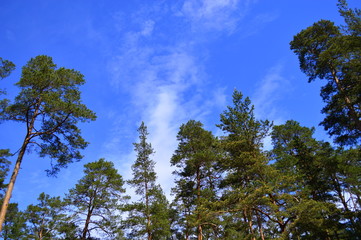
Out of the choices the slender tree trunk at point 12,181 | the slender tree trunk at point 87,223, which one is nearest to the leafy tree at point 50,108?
the slender tree trunk at point 12,181

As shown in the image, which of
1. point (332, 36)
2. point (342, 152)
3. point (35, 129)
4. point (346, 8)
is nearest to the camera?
point (35, 129)

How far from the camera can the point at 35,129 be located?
1251 cm

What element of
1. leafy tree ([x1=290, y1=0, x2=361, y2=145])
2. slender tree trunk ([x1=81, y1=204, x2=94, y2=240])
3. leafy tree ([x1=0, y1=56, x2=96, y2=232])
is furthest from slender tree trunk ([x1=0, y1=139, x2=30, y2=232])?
leafy tree ([x1=290, y1=0, x2=361, y2=145])

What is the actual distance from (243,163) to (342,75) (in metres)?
9.96

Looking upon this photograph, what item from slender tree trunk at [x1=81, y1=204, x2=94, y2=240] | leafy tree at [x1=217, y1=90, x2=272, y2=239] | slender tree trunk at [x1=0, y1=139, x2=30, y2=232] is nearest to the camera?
slender tree trunk at [x1=0, y1=139, x2=30, y2=232]

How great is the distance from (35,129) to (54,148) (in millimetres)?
1604

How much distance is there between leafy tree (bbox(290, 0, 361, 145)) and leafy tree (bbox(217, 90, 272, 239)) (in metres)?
4.83

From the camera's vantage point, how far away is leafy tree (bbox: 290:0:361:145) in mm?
13547

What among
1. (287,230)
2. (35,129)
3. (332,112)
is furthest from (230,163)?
(35,129)

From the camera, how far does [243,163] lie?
14.4 metres

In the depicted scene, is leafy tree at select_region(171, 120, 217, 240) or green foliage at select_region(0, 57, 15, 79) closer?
green foliage at select_region(0, 57, 15, 79)

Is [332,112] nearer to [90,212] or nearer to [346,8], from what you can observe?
[346,8]

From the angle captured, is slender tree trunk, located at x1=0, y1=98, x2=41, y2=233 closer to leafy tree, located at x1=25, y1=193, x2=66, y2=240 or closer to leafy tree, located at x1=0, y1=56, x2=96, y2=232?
leafy tree, located at x1=0, y1=56, x2=96, y2=232

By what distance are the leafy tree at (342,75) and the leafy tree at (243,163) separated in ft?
15.8
